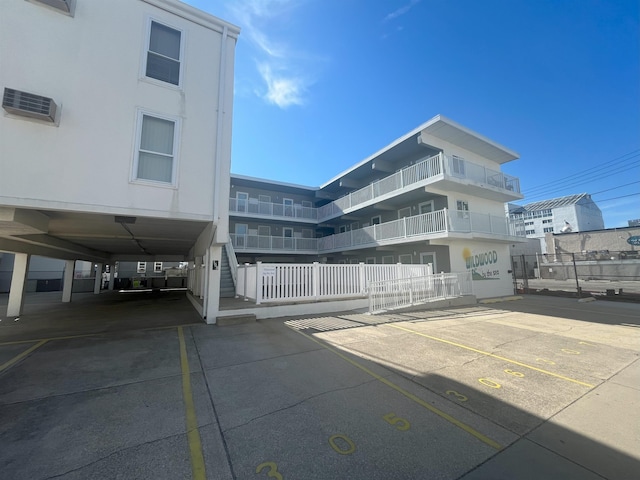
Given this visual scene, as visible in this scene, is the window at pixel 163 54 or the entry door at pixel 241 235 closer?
the window at pixel 163 54

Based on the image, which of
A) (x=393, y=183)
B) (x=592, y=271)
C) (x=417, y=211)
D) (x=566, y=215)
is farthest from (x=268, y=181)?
(x=566, y=215)

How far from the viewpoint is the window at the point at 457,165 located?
536 inches

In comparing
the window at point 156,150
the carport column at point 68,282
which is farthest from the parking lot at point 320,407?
the carport column at point 68,282

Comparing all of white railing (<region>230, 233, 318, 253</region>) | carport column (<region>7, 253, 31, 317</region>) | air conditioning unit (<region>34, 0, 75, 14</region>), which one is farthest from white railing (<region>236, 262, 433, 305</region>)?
white railing (<region>230, 233, 318, 253</region>)

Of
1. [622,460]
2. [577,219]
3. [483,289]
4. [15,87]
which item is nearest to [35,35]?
[15,87]

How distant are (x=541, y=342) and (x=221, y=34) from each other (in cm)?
1190

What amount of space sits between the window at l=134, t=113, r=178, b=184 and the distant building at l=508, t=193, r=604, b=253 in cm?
4988

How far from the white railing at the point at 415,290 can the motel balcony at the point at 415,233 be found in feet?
7.68

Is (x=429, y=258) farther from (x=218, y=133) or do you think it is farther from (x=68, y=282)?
(x=68, y=282)

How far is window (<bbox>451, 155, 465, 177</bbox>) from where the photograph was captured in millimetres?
13612

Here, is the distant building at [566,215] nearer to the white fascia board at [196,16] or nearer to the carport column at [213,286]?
the white fascia board at [196,16]

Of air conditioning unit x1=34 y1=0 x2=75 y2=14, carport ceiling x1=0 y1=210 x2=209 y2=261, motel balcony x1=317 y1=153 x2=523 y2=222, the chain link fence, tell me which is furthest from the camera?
the chain link fence

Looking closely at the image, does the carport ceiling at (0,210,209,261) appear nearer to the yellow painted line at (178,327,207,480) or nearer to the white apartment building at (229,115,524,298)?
the yellow painted line at (178,327,207,480)

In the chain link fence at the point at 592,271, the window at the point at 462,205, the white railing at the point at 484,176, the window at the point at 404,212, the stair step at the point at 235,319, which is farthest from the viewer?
the chain link fence at the point at 592,271
